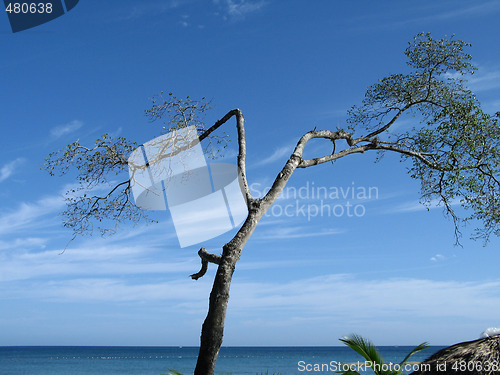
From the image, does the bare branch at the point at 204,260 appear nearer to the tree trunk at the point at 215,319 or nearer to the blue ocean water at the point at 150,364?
the tree trunk at the point at 215,319

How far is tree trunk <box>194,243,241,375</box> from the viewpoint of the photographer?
21.1ft

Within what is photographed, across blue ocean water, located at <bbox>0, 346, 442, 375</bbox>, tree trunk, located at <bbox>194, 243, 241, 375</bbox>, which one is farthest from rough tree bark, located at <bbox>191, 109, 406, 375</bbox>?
blue ocean water, located at <bbox>0, 346, 442, 375</bbox>

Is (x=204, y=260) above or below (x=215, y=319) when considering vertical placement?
above

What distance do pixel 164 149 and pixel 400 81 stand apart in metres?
5.31

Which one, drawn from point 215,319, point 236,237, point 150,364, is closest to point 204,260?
point 236,237

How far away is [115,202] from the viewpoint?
9820mm

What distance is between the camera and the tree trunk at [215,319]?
253 inches

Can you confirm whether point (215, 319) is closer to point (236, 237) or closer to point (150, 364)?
point (236, 237)

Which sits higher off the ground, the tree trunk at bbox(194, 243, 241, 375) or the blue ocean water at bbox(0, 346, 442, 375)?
the tree trunk at bbox(194, 243, 241, 375)

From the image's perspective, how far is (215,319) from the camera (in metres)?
6.54

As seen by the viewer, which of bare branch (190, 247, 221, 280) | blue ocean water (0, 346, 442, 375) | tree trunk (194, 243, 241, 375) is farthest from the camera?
blue ocean water (0, 346, 442, 375)

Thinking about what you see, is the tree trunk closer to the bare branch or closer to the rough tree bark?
the rough tree bark

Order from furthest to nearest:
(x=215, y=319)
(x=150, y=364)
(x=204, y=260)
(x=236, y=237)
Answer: (x=150, y=364)
(x=204, y=260)
(x=236, y=237)
(x=215, y=319)

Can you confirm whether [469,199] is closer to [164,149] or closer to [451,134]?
[451,134]
